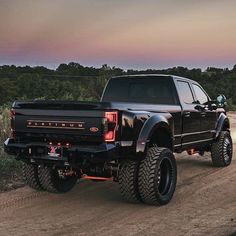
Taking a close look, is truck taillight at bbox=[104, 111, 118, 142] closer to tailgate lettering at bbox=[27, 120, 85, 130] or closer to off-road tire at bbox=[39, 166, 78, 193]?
tailgate lettering at bbox=[27, 120, 85, 130]

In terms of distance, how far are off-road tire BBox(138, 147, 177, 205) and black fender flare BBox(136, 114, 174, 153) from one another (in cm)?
21

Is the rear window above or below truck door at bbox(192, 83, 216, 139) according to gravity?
above

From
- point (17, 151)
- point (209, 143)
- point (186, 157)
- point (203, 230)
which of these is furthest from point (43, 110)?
point (186, 157)

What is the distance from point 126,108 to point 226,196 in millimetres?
2344

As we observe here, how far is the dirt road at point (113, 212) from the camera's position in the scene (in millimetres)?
5645

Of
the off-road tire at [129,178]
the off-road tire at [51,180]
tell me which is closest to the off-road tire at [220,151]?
the off-road tire at [51,180]

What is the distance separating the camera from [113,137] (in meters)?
6.18

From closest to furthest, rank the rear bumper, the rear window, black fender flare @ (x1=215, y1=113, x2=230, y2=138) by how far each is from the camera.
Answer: the rear bumper → the rear window → black fender flare @ (x1=215, y1=113, x2=230, y2=138)

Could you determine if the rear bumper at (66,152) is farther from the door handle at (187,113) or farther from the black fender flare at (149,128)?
the door handle at (187,113)

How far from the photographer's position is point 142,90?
8.84 metres

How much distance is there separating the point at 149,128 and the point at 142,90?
217 cm

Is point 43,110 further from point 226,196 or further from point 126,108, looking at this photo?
point 226,196

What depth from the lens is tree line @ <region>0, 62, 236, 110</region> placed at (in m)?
30.8

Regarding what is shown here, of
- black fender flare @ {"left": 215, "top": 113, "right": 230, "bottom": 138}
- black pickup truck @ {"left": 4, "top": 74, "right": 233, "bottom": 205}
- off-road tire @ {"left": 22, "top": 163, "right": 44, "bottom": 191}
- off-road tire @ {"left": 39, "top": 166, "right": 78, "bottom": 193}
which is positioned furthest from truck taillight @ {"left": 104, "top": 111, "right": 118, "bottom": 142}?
black fender flare @ {"left": 215, "top": 113, "right": 230, "bottom": 138}
